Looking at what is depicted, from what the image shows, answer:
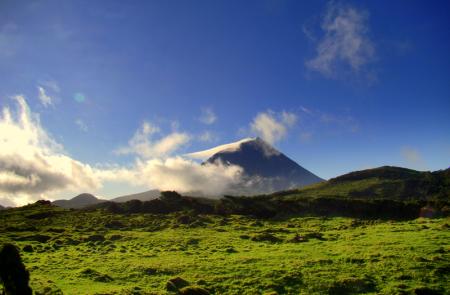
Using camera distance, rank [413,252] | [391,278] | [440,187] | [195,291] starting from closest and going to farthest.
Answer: [195,291] < [391,278] < [413,252] < [440,187]

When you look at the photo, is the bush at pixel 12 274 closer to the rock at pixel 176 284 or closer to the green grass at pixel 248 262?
the green grass at pixel 248 262

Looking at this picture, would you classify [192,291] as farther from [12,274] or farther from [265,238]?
[265,238]

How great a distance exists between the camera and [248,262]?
122 ft

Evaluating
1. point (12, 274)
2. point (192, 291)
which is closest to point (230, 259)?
point (192, 291)

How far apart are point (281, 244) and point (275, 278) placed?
18315 mm

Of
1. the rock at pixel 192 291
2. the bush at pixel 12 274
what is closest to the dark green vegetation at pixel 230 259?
the rock at pixel 192 291

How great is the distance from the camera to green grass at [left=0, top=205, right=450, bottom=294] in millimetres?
29938

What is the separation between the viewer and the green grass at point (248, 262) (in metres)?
29.9

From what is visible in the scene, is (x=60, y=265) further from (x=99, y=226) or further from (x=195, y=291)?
(x=99, y=226)

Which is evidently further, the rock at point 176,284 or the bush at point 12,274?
the rock at point 176,284

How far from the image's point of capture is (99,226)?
76188mm

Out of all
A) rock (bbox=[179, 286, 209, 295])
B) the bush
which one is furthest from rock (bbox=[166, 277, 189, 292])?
the bush

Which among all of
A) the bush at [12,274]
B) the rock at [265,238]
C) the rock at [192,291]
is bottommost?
the rock at [192,291]

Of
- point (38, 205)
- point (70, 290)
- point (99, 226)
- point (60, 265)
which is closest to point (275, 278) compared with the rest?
point (70, 290)
